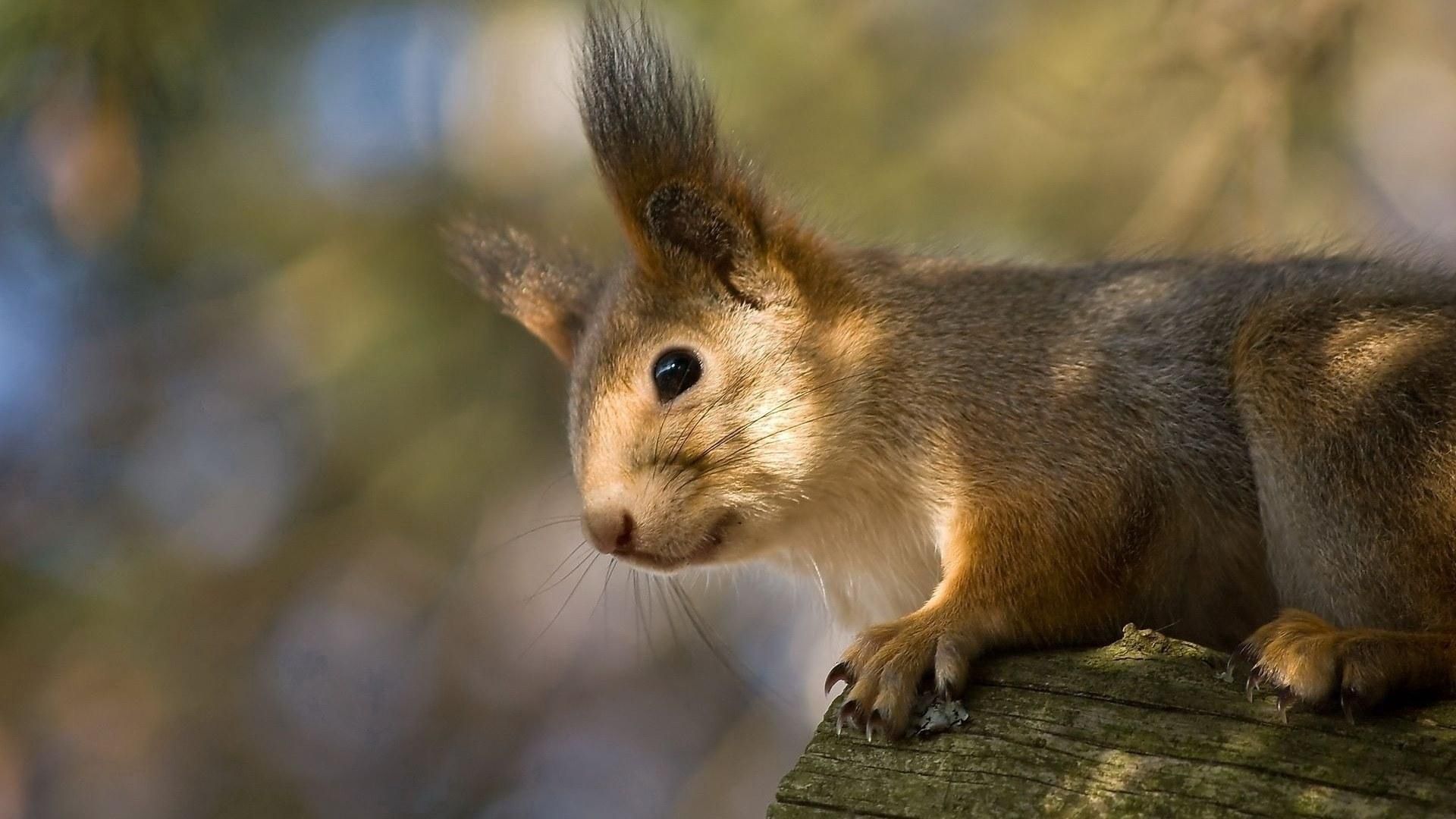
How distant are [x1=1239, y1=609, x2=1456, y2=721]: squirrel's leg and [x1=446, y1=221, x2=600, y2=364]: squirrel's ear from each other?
1.33 meters

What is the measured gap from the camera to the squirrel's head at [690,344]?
1868 millimetres

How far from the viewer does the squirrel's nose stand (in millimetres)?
1801

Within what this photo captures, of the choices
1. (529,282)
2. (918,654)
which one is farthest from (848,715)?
(529,282)

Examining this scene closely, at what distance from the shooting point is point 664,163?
202 cm

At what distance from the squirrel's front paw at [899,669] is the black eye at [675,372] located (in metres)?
0.49

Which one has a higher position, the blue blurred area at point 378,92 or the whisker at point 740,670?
the blue blurred area at point 378,92

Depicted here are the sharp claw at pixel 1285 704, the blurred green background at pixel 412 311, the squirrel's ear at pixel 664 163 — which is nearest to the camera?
the sharp claw at pixel 1285 704

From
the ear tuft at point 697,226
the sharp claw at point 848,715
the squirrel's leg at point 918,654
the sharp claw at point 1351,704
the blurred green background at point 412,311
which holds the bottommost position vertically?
the sharp claw at point 1351,704

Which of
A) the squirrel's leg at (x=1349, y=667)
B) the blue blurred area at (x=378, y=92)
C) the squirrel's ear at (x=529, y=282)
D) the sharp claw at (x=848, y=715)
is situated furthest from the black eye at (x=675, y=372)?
the blue blurred area at (x=378, y=92)

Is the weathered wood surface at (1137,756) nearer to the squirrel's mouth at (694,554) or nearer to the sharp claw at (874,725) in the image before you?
the sharp claw at (874,725)

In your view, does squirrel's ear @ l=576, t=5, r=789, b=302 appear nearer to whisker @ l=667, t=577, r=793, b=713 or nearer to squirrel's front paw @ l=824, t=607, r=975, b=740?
squirrel's front paw @ l=824, t=607, r=975, b=740

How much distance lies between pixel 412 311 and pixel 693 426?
1.75 metres

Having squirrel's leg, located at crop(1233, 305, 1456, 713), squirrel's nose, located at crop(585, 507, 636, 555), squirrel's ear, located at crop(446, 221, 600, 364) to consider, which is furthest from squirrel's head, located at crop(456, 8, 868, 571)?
squirrel's leg, located at crop(1233, 305, 1456, 713)

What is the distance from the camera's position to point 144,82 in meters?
3.22
